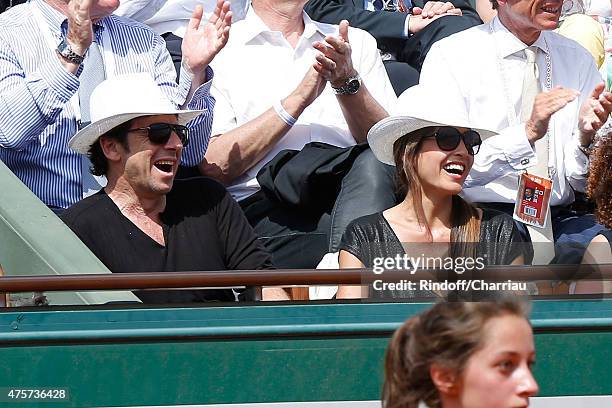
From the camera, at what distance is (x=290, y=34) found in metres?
4.40

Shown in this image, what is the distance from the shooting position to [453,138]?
3500 millimetres

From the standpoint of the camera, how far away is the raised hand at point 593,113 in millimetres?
3829

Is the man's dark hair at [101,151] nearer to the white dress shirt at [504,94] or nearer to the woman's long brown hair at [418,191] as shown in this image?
the woman's long brown hair at [418,191]

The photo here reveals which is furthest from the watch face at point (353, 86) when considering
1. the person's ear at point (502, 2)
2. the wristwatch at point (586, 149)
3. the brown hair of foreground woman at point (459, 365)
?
the brown hair of foreground woman at point (459, 365)

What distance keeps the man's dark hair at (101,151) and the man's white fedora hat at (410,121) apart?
71cm

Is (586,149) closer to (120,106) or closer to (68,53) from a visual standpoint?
(120,106)

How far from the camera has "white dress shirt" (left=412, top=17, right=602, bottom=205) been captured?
386 centimetres

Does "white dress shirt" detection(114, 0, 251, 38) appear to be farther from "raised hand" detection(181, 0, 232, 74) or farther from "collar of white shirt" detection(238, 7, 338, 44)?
"raised hand" detection(181, 0, 232, 74)

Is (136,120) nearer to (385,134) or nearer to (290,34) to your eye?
(385,134)

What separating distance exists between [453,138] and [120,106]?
954 millimetres

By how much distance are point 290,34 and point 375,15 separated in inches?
30.9

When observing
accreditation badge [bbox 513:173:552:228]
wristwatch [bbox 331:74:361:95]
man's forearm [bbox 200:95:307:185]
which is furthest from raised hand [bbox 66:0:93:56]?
accreditation badge [bbox 513:173:552:228]

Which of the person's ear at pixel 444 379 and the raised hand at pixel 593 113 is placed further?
the raised hand at pixel 593 113

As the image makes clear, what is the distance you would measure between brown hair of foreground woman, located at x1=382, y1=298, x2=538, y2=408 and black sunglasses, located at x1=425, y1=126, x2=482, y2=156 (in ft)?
4.70
